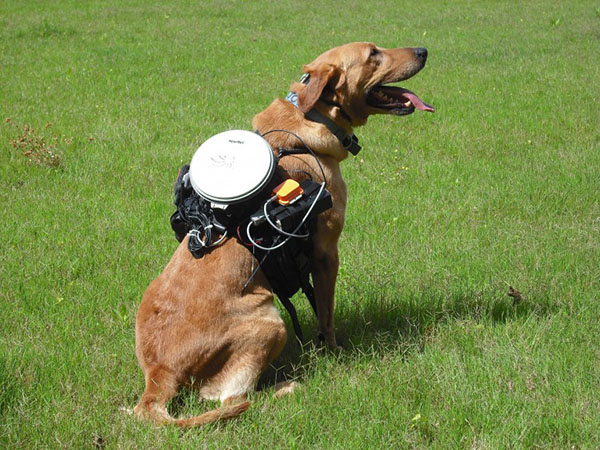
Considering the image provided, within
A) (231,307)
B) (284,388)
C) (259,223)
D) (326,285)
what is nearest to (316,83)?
(259,223)

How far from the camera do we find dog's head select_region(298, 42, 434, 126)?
468cm

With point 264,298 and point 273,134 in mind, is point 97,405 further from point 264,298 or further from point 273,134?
point 273,134

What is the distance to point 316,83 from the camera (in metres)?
4.54

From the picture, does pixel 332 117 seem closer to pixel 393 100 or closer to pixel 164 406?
pixel 393 100

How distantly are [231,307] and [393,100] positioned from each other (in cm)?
193

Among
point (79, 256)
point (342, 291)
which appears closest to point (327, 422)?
point (342, 291)

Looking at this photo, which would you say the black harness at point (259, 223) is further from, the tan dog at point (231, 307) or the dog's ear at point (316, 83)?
the dog's ear at point (316, 83)

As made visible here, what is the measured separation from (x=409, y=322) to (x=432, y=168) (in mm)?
3582

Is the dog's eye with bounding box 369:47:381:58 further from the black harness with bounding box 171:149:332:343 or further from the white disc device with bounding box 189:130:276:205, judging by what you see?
the white disc device with bounding box 189:130:276:205

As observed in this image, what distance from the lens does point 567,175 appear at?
313 inches

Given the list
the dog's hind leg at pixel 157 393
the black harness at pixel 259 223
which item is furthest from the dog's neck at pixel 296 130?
the dog's hind leg at pixel 157 393

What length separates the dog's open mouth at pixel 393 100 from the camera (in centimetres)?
488

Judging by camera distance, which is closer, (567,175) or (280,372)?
(280,372)

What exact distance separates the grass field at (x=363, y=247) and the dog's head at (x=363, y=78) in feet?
4.79
